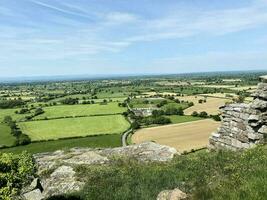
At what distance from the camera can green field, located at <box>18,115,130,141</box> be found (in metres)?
71.8

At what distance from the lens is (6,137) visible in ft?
236

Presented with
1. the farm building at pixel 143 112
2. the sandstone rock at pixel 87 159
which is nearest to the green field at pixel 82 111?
the farm building at pixel 143 112

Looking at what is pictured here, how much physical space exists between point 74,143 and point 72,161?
158 feet

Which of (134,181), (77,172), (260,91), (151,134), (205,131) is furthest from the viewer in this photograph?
(151,134)

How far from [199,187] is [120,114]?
275 ft

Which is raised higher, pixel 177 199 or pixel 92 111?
pixel 177 199

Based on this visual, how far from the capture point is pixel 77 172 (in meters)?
13.6

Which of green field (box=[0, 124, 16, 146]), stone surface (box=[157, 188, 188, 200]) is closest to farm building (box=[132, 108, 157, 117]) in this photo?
green field (box=[0, 124, 16, 146])

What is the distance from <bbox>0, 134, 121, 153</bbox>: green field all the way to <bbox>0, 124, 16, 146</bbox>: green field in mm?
4240

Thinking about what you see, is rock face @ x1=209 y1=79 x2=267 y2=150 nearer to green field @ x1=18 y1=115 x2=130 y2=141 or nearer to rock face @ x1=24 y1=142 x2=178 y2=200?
rock face @ x1=24 y1=142 x2=178 y2=200

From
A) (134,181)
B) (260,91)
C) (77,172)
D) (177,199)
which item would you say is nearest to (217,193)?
(177,199)

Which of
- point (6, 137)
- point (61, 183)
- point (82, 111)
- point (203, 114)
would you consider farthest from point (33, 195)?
point (82, 111)

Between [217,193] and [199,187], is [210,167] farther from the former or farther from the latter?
[217,193]

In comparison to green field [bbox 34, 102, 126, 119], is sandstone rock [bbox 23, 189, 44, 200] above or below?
above
